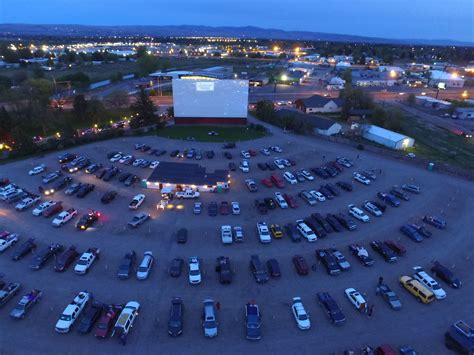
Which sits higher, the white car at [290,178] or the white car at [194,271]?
the white car at [290,178]

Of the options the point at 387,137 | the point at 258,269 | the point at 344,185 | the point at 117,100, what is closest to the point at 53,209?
the point at 258,269

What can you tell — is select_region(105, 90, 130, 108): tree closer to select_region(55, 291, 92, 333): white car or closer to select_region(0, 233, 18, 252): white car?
select_region(0, 233, 18, 252): white car

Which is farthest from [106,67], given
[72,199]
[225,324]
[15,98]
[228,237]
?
[225,324]

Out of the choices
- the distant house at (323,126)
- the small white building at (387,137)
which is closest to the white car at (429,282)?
the small white building at (387,137)

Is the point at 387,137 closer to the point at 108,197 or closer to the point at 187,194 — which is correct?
the point at 187,194

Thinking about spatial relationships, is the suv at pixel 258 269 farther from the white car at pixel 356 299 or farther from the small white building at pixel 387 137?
the small white building at pixel 387 137
